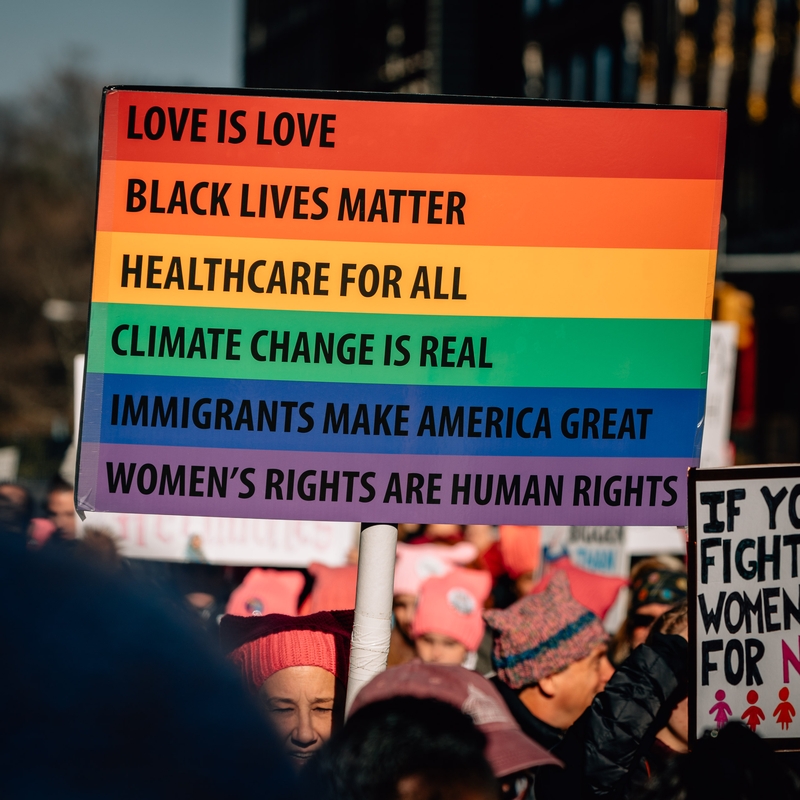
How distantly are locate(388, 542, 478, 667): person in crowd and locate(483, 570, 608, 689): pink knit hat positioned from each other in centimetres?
71

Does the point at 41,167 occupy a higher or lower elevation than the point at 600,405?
higher

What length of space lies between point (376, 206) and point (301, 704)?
1.22 metres

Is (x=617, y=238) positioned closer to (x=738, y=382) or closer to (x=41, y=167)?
(x=738, y=382)

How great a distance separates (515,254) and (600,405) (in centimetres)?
42

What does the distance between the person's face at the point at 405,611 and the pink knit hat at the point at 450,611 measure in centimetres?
11

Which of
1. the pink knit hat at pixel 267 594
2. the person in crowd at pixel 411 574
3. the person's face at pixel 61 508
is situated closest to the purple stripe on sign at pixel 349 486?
the person in crowd at pixel 411 574

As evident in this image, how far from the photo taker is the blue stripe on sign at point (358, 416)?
2396 millimetres

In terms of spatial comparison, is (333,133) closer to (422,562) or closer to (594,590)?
(594,590)

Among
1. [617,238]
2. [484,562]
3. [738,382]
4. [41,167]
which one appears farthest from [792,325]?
[41,167]

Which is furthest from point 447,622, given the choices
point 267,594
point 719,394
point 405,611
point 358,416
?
point 719,394

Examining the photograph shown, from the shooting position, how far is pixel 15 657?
1036 mm

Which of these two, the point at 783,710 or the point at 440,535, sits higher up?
the point at 440,535

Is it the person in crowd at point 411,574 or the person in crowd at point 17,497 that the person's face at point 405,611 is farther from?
the person in crowd at point 17,497

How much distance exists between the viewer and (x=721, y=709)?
→ 8.31 feet
